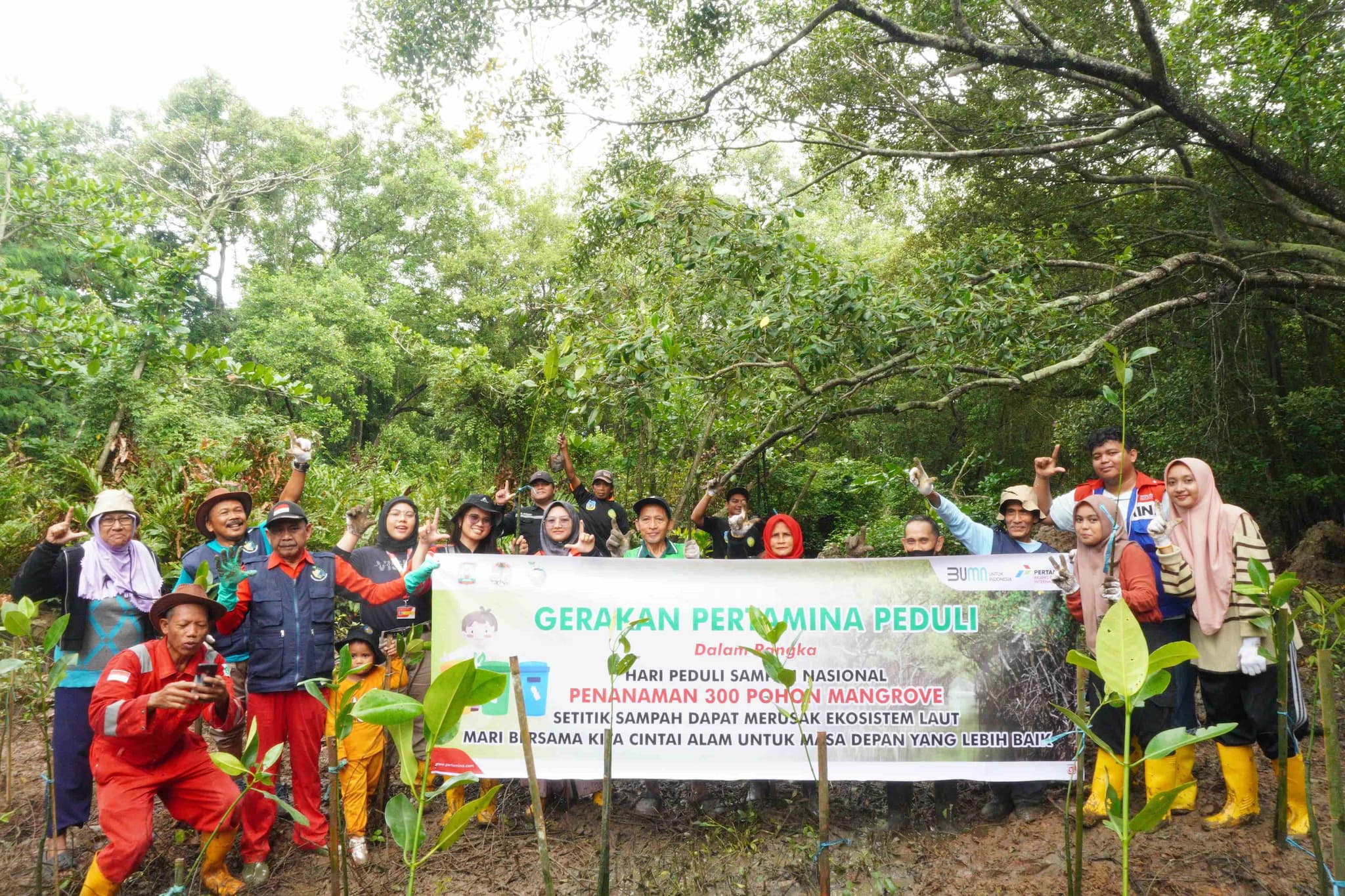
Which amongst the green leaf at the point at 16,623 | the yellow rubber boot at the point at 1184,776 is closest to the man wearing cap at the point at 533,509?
the green leaf at the point at 16,623

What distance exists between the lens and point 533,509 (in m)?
6.10

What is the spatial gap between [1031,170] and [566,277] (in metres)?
5.94

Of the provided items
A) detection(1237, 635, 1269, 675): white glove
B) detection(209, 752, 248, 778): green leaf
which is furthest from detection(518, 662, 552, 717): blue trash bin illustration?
detection(1237, 635, 1269, 675): white glove

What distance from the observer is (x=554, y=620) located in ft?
13.3

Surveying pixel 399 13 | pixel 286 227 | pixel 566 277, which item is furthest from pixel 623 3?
pixel 286 227

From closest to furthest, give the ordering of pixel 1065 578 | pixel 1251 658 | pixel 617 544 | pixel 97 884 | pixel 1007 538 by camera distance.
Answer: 1. pixel 97 884
2. pixel 1251 658
3. pixel 1065 578
4. pixel 1007 538
5. pixel 617 544

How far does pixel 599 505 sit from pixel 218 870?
128 inches

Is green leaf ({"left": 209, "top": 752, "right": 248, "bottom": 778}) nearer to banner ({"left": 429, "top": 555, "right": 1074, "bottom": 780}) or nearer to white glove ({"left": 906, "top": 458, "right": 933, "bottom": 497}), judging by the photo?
banner ({"left": 429, "top": 555, "right": 1074, "bottom": 780})

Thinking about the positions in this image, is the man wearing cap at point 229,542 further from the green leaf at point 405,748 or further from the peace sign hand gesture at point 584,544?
the green leaf at point 405,748

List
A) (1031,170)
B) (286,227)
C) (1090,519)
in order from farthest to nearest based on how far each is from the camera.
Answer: (286,227) → (1031,170) → (1090,519)

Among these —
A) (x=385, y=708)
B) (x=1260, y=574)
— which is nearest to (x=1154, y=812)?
(x=1260, y=574)

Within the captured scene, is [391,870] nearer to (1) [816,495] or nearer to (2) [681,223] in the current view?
(2) [681,223]

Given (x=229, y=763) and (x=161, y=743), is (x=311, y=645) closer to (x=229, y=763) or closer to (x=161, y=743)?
(x=161, y=743)

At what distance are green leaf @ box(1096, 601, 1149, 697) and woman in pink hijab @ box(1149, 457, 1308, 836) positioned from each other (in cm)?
193
